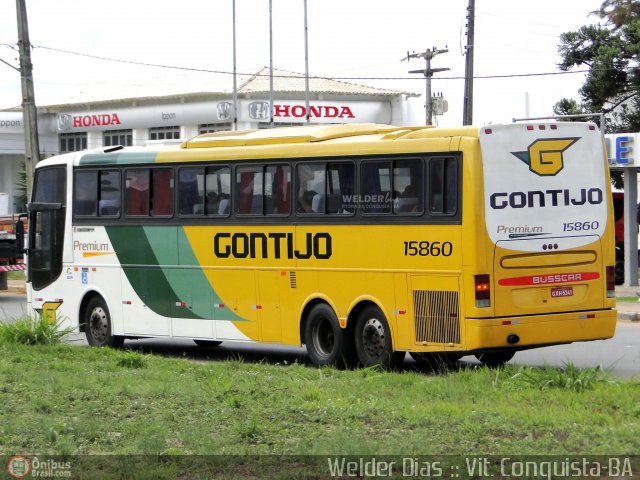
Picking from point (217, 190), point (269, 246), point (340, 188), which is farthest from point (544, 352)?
point (217, 190)

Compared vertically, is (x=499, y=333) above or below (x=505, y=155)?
below

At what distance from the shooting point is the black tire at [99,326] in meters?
18.6

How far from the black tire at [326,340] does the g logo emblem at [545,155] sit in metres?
3.21

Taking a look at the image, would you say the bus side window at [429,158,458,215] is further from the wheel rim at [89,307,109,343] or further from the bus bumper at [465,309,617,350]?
the wheel rim at [89,307,109,343]

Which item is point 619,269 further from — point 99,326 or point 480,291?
point 480,291

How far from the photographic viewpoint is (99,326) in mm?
18812

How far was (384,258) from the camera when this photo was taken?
47.6 feet

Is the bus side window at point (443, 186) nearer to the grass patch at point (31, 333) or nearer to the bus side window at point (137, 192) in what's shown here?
the bus side window at point (137, 192)

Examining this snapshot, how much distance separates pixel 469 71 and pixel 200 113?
32.9 metres

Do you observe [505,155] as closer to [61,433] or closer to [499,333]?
[499,333]

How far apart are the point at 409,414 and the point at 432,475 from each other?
238 cm

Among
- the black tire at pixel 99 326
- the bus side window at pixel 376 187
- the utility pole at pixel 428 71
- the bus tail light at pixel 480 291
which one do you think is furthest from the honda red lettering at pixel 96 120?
the bus tail light at pixel 480 291

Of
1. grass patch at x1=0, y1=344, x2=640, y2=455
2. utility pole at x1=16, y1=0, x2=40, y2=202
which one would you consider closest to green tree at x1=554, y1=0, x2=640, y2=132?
utility pole at x1=16, y1=0, x2=40, y2=202

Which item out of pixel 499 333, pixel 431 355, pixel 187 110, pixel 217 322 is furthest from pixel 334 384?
pixel 187 110
